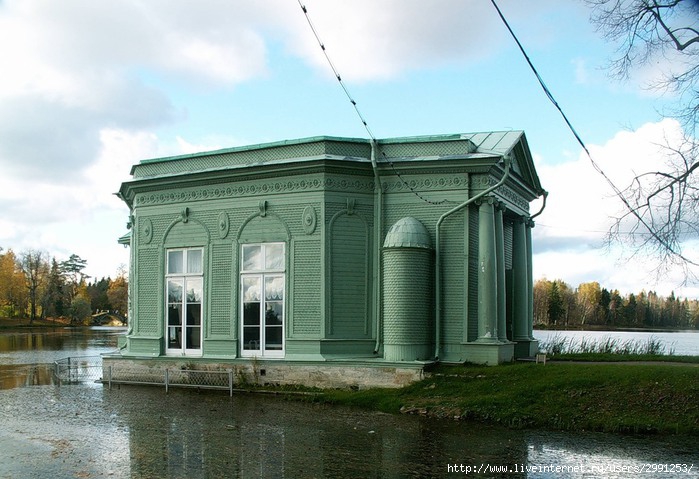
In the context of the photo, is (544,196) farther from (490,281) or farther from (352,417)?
(352,417)

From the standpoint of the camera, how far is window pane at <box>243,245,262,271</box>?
778 inches

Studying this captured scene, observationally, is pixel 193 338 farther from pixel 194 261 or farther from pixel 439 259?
pixel 439 259

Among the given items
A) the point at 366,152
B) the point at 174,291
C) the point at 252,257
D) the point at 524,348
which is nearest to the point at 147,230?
the point at 174,291

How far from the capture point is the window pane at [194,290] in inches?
814

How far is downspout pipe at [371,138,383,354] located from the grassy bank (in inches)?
89.3

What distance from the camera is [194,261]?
68.6ft

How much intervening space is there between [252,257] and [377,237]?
3588 millimetres

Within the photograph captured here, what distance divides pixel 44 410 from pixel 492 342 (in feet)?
34.5

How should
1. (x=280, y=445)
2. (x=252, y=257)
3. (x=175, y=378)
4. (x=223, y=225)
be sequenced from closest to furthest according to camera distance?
(x=280, y=445), (x=252, y=257), (x=175, y=378), (x=223, y=225)

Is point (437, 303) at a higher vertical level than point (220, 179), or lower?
lower

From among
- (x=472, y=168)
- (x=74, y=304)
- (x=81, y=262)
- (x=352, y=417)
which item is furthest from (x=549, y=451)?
(x=81, y=262)

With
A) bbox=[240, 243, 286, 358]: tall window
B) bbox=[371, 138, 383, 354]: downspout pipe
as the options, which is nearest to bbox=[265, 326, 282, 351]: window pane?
bbox=[240, 243, 286, 358]: tall window

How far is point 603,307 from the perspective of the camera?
314 feet

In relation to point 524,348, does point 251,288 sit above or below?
above
